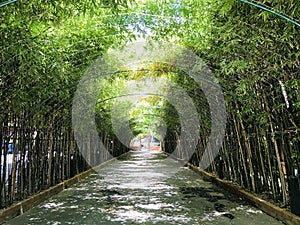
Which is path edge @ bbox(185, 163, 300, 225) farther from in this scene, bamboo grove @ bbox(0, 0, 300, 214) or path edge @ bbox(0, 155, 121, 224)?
path edge @ bbox(0, 155, 121, 224)

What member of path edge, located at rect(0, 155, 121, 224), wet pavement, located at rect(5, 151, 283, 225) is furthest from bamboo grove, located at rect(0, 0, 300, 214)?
wet pavement, located at rect(5, 151, 283, 225)

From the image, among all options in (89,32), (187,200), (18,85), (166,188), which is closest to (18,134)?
(18,85)

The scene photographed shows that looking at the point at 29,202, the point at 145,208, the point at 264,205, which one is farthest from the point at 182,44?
the point at 29,202

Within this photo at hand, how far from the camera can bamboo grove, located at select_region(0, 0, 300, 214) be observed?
10.7 ft

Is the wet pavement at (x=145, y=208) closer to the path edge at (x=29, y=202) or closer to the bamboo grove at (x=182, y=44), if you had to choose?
the path edge at (x=29, y=202)

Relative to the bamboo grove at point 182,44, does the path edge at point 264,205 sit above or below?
below

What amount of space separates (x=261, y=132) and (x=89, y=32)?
9.35 ft

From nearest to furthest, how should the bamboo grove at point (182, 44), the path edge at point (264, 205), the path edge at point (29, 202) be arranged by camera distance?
the bamboo grove at point (182, 44) → the path edge at point (264, 205) → the path edge at point (29, 202)

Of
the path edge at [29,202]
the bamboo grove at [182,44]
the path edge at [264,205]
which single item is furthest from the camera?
the path edge at [29,202]

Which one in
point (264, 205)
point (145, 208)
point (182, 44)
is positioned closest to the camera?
point (264, 205)

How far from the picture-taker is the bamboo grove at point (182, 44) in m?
3.25

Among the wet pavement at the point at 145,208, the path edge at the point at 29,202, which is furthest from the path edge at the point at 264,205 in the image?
the path edge at the point at 29,202

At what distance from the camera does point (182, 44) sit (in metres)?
5.61

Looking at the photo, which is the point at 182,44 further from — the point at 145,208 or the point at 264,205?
the point at 264,205
